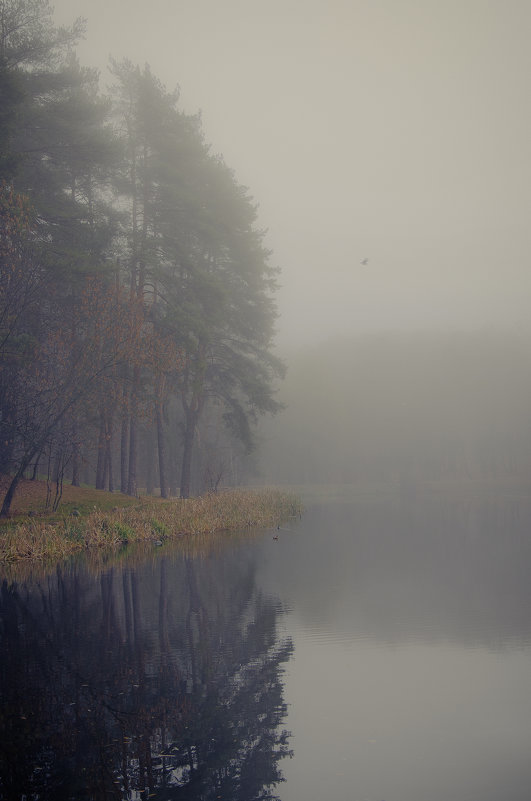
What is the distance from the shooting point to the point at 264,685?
8633mm

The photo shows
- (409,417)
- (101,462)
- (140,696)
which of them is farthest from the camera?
(409,417)

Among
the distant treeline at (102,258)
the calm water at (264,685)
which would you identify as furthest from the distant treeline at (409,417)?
the calm water at (264,685)

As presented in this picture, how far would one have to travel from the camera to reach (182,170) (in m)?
36.0

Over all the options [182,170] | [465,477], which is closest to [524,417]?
[465,477]

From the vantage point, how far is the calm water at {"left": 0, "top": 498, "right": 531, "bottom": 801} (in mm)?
5953

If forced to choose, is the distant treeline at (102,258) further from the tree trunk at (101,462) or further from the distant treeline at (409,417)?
the distant treeline at (409,417)

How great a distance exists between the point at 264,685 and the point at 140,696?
5.66ft

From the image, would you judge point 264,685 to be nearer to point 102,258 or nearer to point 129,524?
point 129,524

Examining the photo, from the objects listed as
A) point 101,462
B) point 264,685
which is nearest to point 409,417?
point 101,462

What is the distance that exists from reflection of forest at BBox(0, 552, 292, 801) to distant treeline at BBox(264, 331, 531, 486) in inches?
2714

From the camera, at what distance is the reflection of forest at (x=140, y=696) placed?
5.84 meters

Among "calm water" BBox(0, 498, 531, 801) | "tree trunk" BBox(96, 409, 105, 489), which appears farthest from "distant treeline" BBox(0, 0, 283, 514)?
"calm water" BBox(0, 498, 531, 801)

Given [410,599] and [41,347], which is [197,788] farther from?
[41,347]

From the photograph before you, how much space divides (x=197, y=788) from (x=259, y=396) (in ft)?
108
